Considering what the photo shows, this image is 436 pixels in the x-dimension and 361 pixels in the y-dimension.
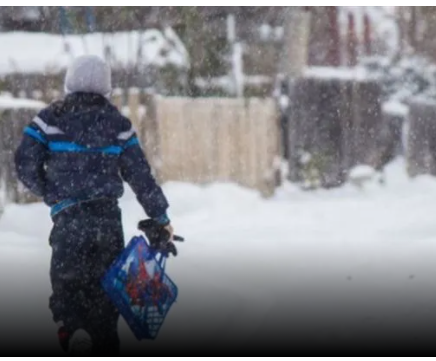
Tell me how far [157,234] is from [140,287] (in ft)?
0.79

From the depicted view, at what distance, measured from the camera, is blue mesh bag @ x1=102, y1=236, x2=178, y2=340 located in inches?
118

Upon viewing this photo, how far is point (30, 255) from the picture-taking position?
13.1 feet

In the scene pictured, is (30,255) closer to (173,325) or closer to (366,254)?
(173,325)

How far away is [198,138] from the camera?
15.5ft

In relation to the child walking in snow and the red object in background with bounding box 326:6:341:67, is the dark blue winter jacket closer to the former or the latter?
the child walking in snow

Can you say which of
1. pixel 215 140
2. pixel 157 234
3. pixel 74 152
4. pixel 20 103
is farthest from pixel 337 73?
pixel 74 152

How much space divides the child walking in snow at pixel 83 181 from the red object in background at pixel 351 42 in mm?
1871

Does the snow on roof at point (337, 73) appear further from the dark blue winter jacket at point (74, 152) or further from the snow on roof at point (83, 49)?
the dark blue winter jacket at point (74, 152)

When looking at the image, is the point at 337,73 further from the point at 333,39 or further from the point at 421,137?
the point at 421,137

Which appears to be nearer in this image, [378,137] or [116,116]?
[116,116]

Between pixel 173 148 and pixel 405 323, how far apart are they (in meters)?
1.60

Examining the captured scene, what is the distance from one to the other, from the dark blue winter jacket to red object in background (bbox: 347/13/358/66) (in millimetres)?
1895

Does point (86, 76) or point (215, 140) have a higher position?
point (86, 76)

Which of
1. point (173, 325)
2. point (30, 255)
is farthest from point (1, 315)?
point (173, 325)
